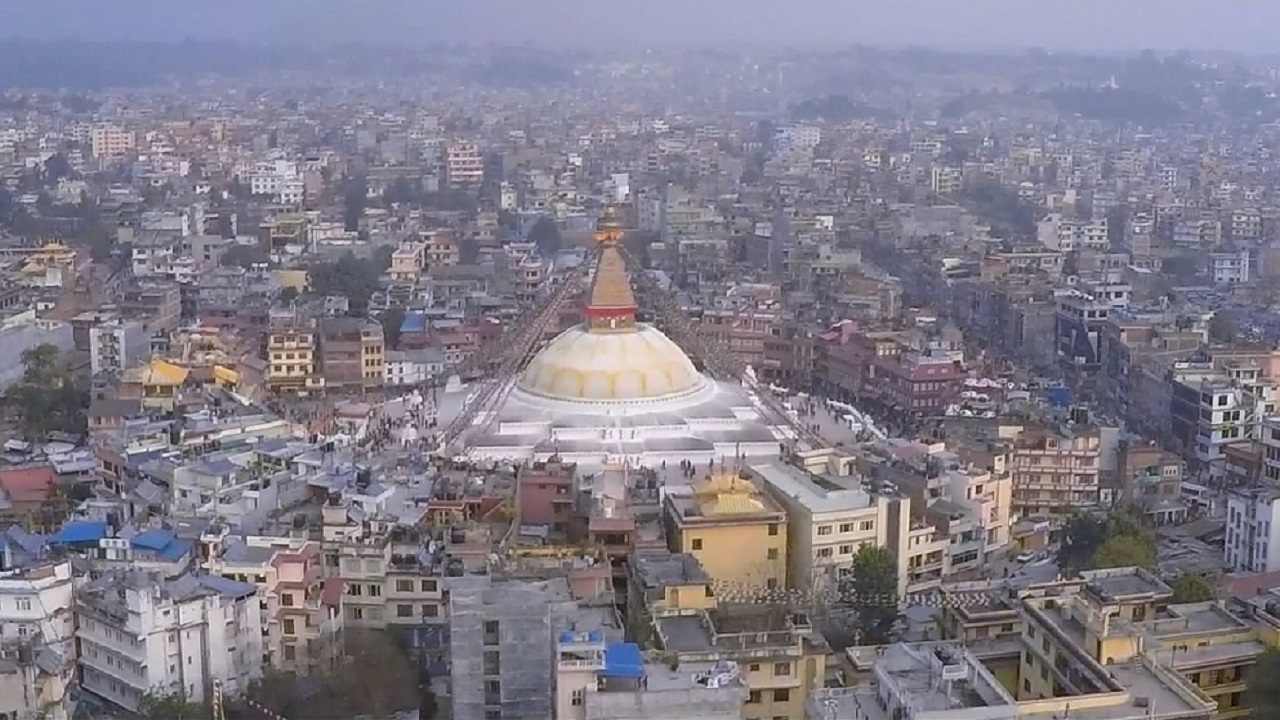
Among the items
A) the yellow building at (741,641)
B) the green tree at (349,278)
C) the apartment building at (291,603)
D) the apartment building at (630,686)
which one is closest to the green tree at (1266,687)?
the yellow building at (741,641)

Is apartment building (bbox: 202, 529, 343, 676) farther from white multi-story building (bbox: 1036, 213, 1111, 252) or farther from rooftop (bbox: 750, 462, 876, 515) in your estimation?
white multi-story building (bbox: 1036, 213, 1111, 252)

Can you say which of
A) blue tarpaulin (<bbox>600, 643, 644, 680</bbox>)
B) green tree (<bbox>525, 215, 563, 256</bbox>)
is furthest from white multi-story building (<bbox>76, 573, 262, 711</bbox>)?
green tree (<bbox>525, 215, 563, 256</bbox>)

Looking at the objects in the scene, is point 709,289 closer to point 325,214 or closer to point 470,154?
point 325,214

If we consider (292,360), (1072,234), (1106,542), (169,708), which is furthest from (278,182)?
(169,708)

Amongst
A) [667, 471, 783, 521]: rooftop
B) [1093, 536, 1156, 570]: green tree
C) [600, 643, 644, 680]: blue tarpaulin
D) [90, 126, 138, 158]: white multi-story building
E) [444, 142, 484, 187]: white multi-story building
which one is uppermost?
[90, 126, 138, 158]: white multi-story building

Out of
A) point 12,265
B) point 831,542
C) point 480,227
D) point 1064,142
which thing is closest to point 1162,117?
point 1064,142

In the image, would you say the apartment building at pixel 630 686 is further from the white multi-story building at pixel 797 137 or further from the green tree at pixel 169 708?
the white multi-story building at pixel 797 137

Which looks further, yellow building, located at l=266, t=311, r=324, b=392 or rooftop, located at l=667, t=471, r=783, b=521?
yellow building, located at l=266, t=311, r=324, b=392
